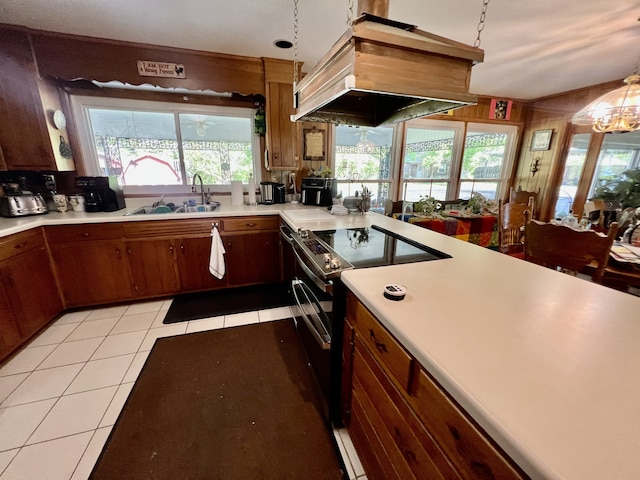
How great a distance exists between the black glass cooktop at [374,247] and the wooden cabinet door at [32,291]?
2.22 m

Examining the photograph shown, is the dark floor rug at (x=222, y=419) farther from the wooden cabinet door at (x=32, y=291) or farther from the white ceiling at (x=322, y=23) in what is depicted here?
the white ceiling at (x=322, y=23)

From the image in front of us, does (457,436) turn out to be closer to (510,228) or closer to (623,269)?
(623,269)

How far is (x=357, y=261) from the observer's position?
1307 millimetres

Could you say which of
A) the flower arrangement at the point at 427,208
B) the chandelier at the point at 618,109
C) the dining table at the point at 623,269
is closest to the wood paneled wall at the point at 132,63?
the flower arrangement at the point at 427,208

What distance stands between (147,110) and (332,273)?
294 centimetres

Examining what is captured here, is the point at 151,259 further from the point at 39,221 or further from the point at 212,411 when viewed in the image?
the point at 212,411

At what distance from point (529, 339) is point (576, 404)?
204 millimetres

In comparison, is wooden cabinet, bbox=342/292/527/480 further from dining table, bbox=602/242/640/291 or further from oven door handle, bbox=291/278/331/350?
dining table, bbox=602/242/640/291

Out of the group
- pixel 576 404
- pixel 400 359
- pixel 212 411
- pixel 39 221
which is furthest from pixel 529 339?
pixel 39 221

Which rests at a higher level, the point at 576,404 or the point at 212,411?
the point at 576,404

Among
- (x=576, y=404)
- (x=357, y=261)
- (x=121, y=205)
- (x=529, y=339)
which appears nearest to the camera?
(x=576, y=404)

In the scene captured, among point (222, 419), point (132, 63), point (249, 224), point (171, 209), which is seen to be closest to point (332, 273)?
point (222, 419)

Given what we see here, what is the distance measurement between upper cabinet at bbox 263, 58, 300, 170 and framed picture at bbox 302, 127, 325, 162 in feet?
1.13

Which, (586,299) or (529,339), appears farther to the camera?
(586,299)
